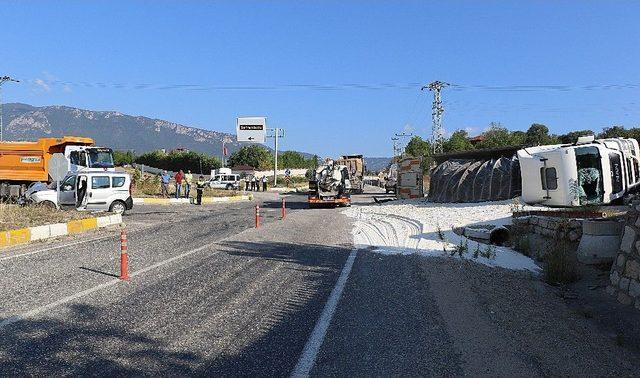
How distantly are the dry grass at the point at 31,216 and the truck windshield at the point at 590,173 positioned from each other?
16.6 meters

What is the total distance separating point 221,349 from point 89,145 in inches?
984

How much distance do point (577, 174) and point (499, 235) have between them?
11.9 feet

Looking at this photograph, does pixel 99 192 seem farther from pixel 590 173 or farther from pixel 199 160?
pixel 199 160

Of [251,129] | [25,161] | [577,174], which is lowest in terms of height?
[577,174]

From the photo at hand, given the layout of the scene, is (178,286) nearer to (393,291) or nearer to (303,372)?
(393,291)

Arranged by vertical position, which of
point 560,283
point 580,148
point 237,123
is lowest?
point 560,283

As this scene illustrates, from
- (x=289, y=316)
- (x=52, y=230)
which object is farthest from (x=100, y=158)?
(x=289, y=316)

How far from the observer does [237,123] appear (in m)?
71.7

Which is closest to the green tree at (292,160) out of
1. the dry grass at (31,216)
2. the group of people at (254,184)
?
the group of people at (254,184)

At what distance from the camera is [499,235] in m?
13.6

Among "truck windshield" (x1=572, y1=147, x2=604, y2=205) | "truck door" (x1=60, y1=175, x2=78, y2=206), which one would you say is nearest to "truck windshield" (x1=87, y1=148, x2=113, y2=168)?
"truck door" (x1=60, y1=175, x2=78, y2=206)

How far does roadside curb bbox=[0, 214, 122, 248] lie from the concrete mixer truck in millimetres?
12877

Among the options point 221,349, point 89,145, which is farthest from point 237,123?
point 221,349

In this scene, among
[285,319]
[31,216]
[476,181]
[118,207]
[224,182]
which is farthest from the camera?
[224,182]
